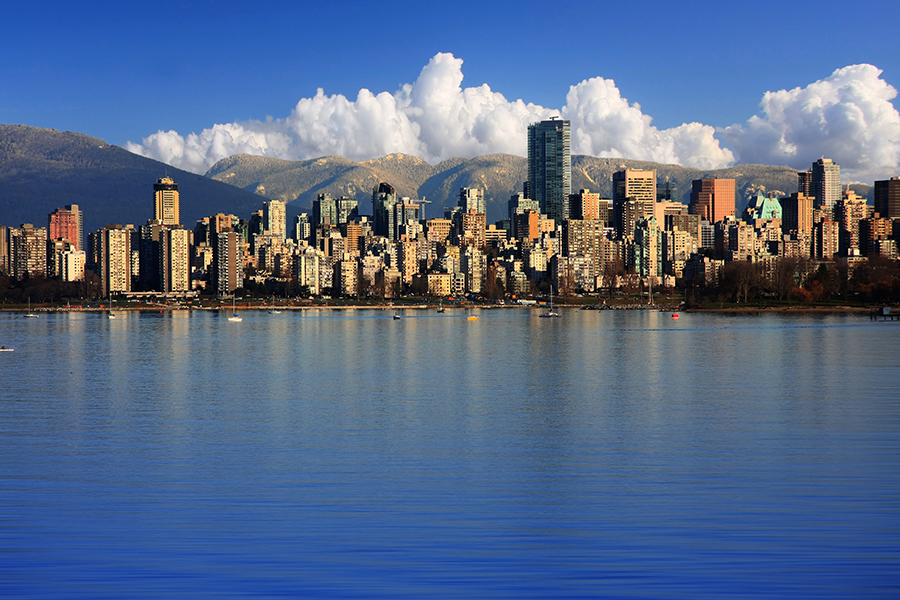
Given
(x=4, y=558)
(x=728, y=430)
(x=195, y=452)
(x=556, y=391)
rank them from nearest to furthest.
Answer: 1. (x=4, y=558)
2. (x=195, y=452)
3. (x=728, y=430)
4. (x=556, y=391)

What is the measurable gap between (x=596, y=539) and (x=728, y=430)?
452 inches

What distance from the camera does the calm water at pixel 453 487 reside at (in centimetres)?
1154

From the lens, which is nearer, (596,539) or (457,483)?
(596,539)

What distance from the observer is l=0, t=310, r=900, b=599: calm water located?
1154cm

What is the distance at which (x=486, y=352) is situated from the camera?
54.8 meters

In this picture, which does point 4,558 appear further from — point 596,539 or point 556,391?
point 556,391

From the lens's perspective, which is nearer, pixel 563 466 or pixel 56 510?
pixel 56 510

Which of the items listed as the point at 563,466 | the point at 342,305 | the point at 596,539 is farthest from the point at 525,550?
the point at 342,305

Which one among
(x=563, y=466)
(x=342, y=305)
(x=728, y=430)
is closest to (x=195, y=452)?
(x=563, y=466)

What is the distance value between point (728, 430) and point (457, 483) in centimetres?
956

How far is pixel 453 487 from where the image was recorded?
1673 cm

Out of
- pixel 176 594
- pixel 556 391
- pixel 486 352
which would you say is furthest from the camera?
pixel 486 352

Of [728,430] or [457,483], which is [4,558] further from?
[728,430]

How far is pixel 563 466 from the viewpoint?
1886cm
